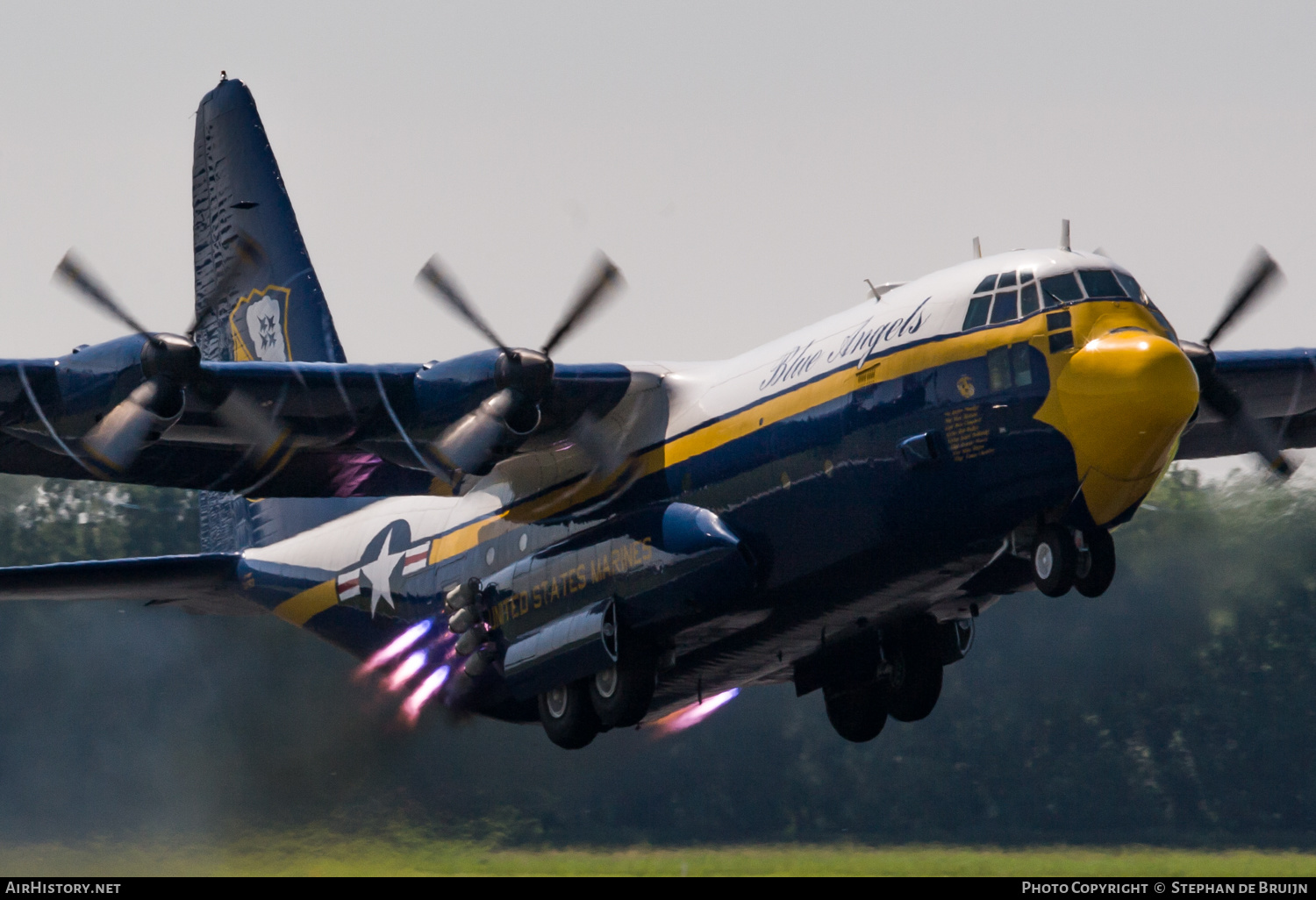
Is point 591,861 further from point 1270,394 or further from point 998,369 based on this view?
point 998,369

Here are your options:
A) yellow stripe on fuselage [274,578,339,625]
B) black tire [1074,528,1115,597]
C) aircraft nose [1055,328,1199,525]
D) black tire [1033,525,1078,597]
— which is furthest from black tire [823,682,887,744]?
yellow stripe on fuselage [274,578,339,625]

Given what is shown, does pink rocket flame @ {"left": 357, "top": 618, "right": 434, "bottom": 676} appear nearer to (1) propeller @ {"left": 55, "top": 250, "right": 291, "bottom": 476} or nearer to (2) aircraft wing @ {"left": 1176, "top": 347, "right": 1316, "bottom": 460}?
(1) propeller @ {"left": 55, "top": 250, "right": 291, "bottom": 476}

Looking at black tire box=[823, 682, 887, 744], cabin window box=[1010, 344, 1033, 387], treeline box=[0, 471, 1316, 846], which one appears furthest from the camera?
treeline box=[0, 471, 1316, 846]

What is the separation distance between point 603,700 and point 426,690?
318cm

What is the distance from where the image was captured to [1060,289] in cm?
1429

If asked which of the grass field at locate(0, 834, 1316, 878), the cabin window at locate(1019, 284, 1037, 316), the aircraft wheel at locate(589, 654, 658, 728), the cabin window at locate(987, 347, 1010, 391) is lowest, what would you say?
the grass field at locate(0, 834, 1316, 878)

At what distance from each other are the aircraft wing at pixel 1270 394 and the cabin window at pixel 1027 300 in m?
3.84

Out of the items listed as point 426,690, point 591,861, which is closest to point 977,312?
point 426,690

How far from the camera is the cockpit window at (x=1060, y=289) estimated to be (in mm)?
14219

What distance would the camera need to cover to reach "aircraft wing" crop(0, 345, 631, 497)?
653 inches

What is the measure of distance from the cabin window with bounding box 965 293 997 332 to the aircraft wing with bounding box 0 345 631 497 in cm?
437

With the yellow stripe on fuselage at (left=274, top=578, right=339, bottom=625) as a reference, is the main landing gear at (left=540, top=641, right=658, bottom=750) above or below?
below
